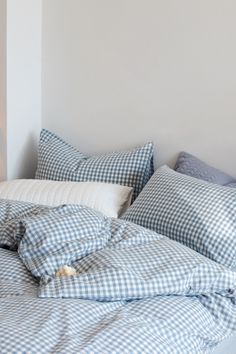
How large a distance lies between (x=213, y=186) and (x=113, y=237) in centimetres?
41

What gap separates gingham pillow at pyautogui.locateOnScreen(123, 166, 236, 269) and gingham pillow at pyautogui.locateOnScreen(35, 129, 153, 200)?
0.38 m

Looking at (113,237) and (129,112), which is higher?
(129,112)

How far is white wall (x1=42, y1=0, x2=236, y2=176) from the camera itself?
2.09 meters

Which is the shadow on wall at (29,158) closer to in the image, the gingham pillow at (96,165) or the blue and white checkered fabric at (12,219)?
the gingham pillow at (96,165)

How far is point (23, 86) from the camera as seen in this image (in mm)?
2492

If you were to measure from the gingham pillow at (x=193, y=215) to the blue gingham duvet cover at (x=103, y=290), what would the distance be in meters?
0.11

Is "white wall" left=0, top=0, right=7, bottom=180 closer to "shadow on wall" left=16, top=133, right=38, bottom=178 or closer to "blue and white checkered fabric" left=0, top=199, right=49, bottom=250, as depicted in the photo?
"shadow on wall" left=16, top=133, right=38, bottom=178

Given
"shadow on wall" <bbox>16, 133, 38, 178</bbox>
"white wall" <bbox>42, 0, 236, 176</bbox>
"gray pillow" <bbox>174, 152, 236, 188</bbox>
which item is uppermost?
"white wall" <bbox>42, 0, 236, 176</bbox>

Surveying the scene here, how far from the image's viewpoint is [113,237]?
154 centimetres

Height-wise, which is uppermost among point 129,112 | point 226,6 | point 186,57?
point 226,6

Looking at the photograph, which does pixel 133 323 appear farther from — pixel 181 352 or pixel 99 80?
pixel 99 80

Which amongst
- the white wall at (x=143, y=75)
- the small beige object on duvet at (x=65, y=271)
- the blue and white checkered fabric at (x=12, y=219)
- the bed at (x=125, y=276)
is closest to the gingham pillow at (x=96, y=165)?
the white wall at (x=143, y=75)

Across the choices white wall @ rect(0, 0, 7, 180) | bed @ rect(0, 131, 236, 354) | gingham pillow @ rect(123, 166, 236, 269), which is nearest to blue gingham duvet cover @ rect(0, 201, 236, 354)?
bed @ rect(0, 131, 236, 354)

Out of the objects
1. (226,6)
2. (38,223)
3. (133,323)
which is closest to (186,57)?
(226,6)
